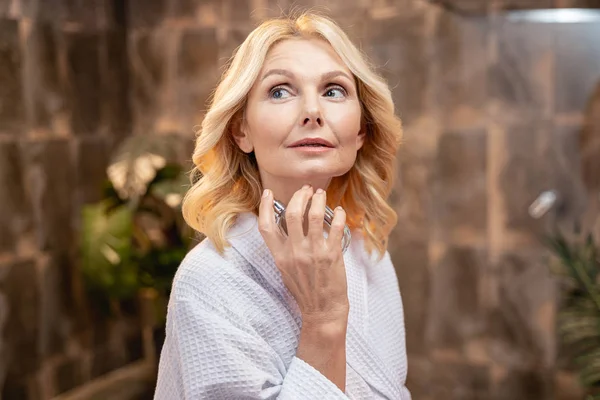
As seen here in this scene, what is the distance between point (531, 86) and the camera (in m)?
2.72

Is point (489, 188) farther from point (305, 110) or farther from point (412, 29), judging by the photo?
point (305, 110)

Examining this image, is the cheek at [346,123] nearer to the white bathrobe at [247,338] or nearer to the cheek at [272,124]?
the cheek at [272,124]

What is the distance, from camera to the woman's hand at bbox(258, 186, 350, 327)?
1071 mm

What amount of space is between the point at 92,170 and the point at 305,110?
237cm

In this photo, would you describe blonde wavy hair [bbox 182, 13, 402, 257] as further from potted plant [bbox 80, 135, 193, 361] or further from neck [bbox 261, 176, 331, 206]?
potted plant [bbox 80, 135, 193, 361]

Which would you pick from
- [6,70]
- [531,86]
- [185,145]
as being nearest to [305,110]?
[531,86]

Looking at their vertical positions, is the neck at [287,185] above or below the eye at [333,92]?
below

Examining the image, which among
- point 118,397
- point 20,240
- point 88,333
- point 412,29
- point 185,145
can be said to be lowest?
point 118,397

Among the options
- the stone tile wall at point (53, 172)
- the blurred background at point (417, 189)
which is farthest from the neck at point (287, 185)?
the stone tile wall at point (53, 172)

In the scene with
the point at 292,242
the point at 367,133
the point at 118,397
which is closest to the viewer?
the point at 292,242

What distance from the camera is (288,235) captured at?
108cm

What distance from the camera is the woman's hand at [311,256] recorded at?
1.07 meters

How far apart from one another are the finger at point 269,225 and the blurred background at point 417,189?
1625 mm

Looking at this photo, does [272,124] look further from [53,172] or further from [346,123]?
[53,172]
